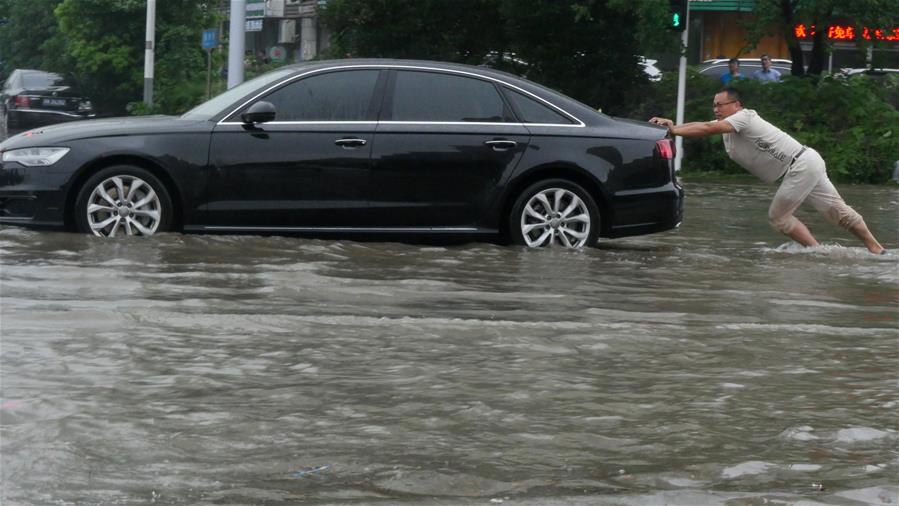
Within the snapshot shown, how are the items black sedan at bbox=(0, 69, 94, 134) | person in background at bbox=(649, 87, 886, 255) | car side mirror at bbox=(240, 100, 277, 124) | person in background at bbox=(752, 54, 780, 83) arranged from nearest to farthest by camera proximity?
car side mirror at bbox=(240, 100, 277, 124) < person in background at bbox=(649, 87, 886, 255) < person in background at bbox=(752, 54, 780, 83) < black sedan at bbox=(0, 69, 94, 134)

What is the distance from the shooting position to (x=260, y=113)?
10891 millimetres

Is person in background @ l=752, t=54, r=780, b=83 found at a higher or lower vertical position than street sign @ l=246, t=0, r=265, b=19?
lower

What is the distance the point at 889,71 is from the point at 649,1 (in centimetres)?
593

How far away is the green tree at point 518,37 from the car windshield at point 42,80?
5.57m

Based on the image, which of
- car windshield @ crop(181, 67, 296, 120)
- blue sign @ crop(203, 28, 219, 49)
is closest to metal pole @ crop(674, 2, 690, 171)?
blue sign @ crop(203, 28, 219, 49)

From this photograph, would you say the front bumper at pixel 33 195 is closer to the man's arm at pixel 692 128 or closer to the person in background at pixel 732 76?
the man's arm at pixel 692 128

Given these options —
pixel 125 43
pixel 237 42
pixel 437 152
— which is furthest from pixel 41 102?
pixel 437 152

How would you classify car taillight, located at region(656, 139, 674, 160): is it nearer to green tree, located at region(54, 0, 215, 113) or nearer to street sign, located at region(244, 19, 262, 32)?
street sign, located at region(244, 19, 262, 32)

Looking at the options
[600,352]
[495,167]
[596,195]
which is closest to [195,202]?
[495,167]

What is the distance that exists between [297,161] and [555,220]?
6.26 feet

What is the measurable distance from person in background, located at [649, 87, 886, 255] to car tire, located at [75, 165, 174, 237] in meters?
4.12

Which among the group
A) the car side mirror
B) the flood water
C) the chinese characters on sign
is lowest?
the flood water

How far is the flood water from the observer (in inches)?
194

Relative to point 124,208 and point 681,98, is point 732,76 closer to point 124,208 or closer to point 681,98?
point 681,98
